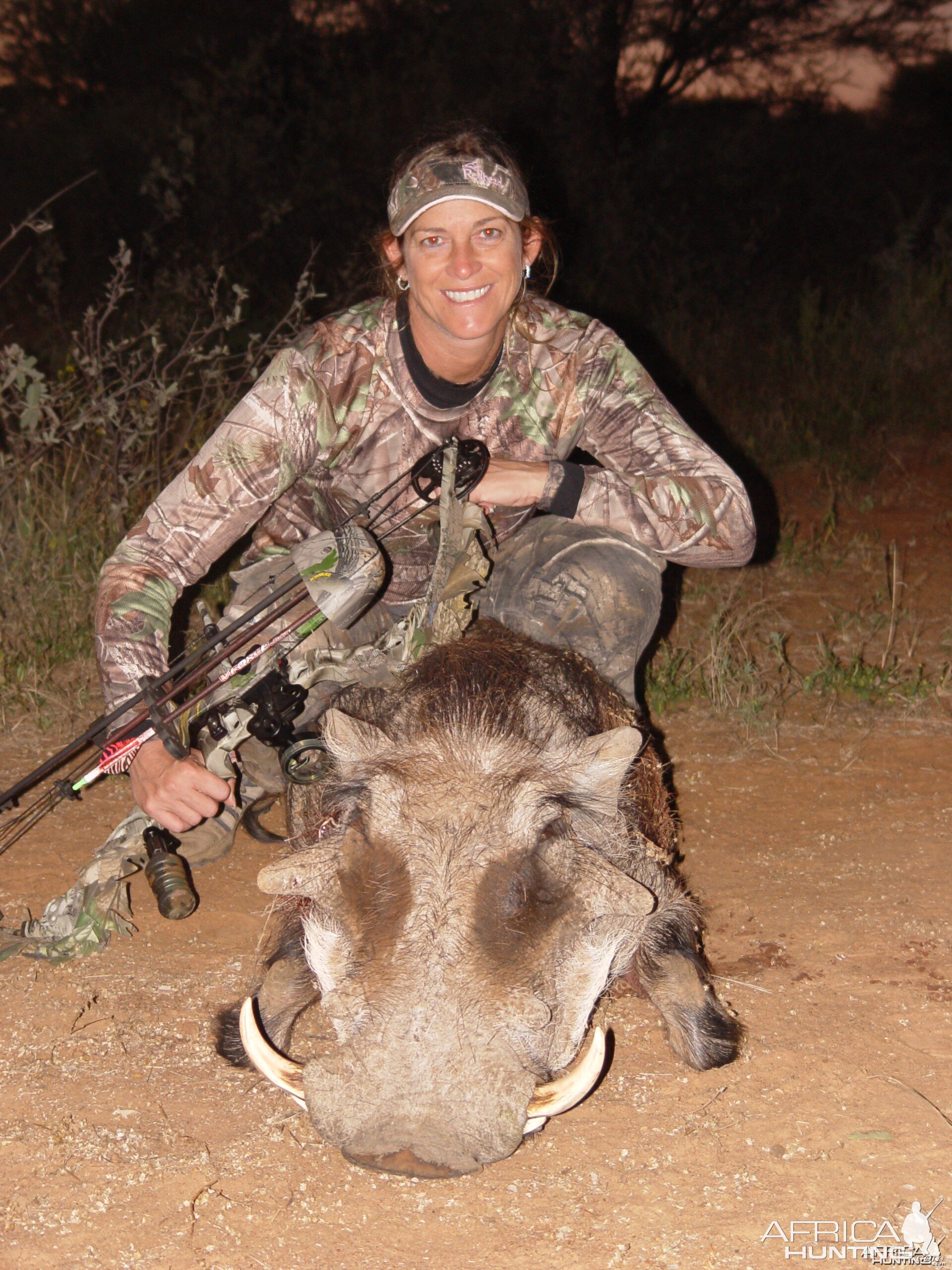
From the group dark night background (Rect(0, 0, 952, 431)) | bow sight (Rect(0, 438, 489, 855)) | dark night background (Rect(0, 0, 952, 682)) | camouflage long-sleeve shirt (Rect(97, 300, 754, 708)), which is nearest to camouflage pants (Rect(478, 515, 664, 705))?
camouflage long-sleeve shirt (Rect(97, 300, 754, 708))

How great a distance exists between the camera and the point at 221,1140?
2.03m

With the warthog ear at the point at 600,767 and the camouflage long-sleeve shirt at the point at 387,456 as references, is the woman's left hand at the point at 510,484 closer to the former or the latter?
the camouflage long-sleeve shirt at the point at 387,456

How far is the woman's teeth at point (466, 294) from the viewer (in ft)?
9.09

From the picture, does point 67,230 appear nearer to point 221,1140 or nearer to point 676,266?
point 676,266

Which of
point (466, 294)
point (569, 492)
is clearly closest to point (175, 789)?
point (569, 492)

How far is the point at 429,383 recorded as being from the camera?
289 centimetres

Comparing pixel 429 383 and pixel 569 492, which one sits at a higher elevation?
pixel 429 383

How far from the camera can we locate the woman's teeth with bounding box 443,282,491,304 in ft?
9.09

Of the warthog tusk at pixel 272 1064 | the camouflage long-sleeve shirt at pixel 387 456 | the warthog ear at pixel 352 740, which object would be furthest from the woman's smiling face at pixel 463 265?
the warthog tusk at pixel 272 1064

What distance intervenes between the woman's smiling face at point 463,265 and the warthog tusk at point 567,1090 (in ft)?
5.37

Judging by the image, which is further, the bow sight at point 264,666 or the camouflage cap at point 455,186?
the camouflage cap at point 455,186

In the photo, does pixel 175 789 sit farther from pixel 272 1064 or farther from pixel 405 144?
pixel 405 144

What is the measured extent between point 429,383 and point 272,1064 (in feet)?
5.34

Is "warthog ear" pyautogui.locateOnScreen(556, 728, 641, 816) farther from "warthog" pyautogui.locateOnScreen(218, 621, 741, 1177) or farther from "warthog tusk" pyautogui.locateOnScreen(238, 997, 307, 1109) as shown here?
"warthog tusk" pyautogui.locateOnScreen(238, 997, 307, 1109)
